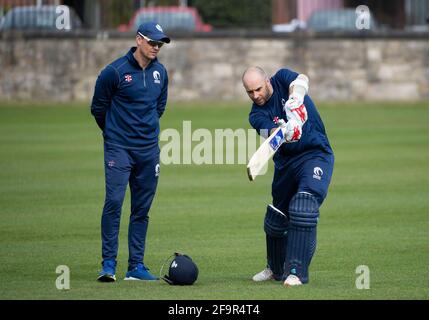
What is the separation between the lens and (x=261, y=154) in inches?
387

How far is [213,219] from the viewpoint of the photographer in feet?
48.8

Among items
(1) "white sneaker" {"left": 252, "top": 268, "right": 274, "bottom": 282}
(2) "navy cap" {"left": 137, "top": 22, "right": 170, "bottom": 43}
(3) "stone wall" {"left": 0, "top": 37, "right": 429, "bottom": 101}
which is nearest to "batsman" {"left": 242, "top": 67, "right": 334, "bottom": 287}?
(1) "white sneaker" {"left": 252, "top": 268, "right": 274, "bottom": 282}

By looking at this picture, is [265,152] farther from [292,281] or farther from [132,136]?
[132,136]

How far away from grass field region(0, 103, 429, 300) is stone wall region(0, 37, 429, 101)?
4496 mm

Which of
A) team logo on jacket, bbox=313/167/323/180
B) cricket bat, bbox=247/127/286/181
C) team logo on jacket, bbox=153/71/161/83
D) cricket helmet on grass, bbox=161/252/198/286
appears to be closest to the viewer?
cricket bat, bbox=247/127/286/181

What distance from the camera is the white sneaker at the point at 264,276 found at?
10.5 meters

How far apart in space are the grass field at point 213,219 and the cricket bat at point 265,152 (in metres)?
1.06

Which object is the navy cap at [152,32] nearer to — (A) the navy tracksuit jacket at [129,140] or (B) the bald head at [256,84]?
(A) the navy tracksuit jacket at [129,140]

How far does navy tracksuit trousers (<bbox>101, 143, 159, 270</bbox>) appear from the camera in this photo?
10.5 metres

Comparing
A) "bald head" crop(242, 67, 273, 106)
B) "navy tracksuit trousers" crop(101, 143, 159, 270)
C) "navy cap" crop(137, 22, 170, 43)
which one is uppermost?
"navy cap" crop(137, 22, 170, 43)

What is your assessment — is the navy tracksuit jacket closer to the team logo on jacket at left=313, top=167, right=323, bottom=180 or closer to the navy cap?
the navy cap

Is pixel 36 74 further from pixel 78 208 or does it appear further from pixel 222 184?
pixel 78 208

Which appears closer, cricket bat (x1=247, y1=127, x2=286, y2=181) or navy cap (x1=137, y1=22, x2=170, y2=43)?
cricket bat (x1=247, y1=127, x2=286, y2=181)
